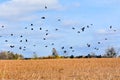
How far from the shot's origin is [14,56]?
91.1m

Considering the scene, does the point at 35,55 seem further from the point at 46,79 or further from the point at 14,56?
the point at 46,79

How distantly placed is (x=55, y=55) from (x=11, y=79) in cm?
6759

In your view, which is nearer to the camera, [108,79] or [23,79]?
[108,79]

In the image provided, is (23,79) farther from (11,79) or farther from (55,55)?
(55,55)

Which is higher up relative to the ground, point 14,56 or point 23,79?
point 14,56

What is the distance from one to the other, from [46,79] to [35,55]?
213ft

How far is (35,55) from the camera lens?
85.1 m

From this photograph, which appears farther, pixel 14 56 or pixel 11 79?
pixel 14 56

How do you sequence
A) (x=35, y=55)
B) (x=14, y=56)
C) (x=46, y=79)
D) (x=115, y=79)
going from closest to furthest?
1. (x=115, y=79)
2. (x=46, y=79)
3. (x=35, y=55)
4. (x=14, y=56)

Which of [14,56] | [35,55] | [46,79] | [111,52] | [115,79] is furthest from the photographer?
[111,52]

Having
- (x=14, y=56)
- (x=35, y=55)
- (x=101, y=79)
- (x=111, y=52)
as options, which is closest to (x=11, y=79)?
(x=101, y=79)

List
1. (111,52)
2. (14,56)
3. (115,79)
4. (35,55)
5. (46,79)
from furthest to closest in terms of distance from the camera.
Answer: (111,52) < (14,56) < (35,55) < (46,79) < (115,79)

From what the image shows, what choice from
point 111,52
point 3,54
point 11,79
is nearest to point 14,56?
point 3,54

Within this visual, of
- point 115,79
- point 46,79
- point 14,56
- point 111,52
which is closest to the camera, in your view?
point 115,79
